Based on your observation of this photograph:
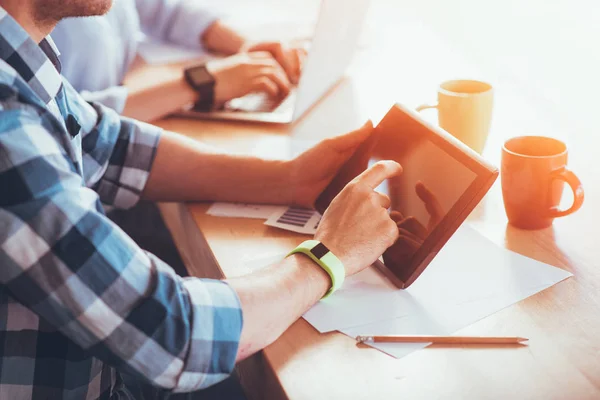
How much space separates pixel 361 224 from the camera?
2.76 ft

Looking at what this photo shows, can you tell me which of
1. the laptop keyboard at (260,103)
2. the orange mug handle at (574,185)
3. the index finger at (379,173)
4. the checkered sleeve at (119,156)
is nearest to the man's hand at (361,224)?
the index finger at (379,173)

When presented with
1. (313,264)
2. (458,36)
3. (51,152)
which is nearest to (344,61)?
(458,36)

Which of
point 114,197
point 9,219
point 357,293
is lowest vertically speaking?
point 114,197

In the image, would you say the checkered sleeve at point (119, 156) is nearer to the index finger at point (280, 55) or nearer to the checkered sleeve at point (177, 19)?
the index finger at point (280, 55)

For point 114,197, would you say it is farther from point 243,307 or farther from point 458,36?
point 458,36

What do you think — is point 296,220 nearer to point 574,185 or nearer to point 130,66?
point 574,185

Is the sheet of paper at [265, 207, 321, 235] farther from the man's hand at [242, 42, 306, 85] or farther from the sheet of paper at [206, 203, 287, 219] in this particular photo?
the man's hand at [242, 42, 306, 85]

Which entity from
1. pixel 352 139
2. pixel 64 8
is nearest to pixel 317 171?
pixel 352 139

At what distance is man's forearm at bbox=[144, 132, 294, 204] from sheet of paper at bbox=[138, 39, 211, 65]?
533 millimetres

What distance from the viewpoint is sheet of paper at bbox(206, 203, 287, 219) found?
1.02 m

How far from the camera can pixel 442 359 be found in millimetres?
705

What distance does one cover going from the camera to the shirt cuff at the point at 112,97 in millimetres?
1266

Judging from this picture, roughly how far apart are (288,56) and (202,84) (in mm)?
230

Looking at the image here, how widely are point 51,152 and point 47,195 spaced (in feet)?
0.18
